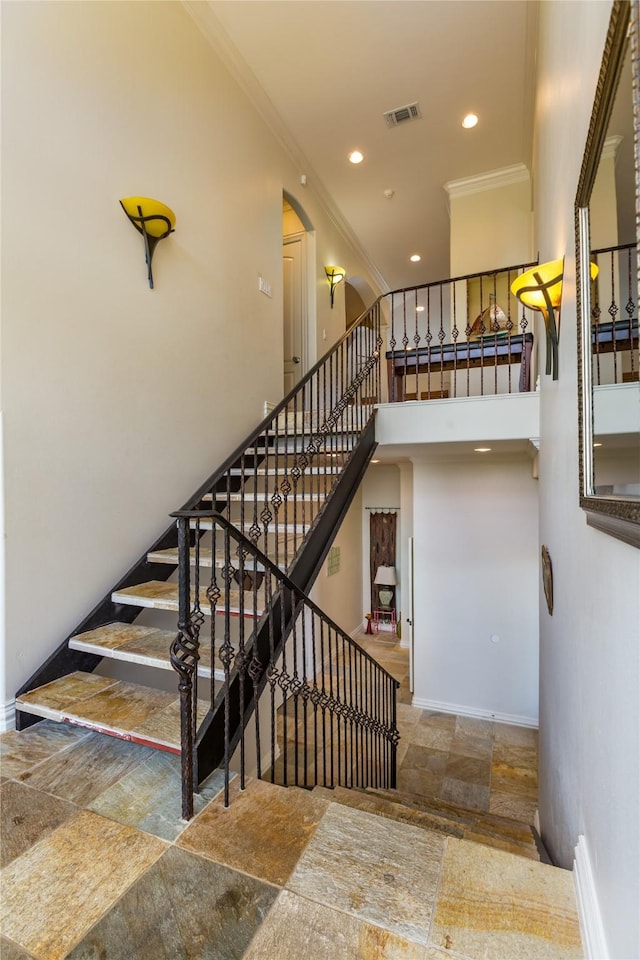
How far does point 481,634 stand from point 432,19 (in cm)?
563

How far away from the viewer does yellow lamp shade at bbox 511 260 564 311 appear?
2168 millimetres

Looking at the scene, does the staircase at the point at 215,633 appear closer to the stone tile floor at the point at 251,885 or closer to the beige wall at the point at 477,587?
the stone tile floor at the point at 251,885

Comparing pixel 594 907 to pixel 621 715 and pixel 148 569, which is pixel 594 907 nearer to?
pixel 621 715

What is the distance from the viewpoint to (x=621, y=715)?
935 millimetres

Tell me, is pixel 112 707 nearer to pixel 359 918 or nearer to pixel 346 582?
pixel 359 918

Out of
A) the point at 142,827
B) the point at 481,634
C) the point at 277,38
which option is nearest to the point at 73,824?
the point at 142,827

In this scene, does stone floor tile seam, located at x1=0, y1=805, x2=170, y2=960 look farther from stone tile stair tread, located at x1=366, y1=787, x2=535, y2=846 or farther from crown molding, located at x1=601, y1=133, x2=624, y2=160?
crown molding, located at x1=601, y1=133, x2=624, y2=160

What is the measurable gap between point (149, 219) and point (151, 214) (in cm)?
3

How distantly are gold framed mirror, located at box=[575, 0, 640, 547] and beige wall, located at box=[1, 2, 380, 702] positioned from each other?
2.36 meters

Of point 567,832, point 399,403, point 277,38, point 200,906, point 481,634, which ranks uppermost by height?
point 277,38

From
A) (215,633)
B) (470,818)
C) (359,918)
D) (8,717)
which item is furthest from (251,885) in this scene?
(470,818)

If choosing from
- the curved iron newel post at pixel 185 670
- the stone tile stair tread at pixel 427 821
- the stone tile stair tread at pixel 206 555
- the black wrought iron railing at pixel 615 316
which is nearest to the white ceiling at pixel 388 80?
the black wrought iron railing at pixel 615 316

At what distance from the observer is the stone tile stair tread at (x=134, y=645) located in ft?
6.73

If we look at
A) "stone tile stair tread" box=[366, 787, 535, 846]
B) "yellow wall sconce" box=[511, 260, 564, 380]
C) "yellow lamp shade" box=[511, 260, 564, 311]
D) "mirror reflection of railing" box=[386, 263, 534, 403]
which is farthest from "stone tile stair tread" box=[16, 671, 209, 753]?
"mirror reflection of railing" box=[386, 263, 534, 403]
